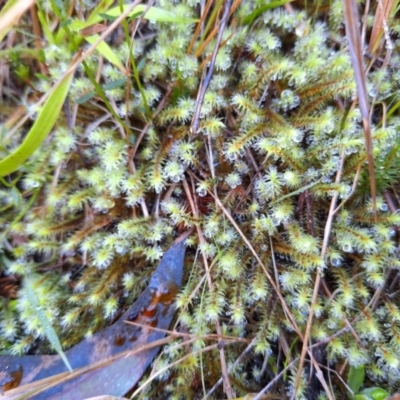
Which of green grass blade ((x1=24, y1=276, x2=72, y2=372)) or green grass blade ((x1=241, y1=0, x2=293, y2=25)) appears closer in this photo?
green grass blade ((x1=24, y1=276, x2=72, y2=372))

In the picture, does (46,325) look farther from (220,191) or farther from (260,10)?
(260,10)

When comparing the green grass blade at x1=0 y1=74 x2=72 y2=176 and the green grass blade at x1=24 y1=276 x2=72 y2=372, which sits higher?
the green grass blade at x1=0 y1=74 x2=72 y2=176

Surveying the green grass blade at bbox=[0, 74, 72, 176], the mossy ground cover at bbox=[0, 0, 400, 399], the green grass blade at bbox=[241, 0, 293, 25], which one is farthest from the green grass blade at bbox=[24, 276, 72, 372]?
the green grass blade at bbox=[241, 0, 293, 25]

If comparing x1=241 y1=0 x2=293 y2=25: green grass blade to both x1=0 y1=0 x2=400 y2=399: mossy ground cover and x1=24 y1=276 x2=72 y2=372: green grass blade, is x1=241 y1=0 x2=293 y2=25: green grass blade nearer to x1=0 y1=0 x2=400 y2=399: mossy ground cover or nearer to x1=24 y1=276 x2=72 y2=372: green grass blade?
x1=0 y1=0 x2=400 y2=399: mossy ground cover

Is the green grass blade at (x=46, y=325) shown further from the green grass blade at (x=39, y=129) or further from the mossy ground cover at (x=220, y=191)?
the green grass blade at (x=39, y=129)

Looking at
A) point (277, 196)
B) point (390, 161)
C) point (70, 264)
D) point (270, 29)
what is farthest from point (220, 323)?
point (270, 29)

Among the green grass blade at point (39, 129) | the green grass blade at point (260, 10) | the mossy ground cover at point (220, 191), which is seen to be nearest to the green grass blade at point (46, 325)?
the mossy ground cover at point (220, 191)

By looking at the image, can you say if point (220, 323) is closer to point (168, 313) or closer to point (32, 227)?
point (168, 313)

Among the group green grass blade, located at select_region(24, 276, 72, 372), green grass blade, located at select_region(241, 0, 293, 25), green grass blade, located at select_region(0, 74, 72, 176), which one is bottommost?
green grass blade, located at select_region(24, 276, 72, 372)
